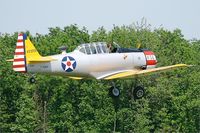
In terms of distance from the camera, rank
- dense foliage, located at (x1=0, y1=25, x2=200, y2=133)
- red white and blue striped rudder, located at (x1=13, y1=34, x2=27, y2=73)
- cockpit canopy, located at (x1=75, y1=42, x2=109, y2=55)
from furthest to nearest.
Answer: dense foliage, located at (x1=0, y1=25, x2=200, y2=133) < cockpit canopy, located at (x1=75, y1=42, x2=109, y2=55) < red white and blue striped rudder, located at (x1=13, y1=34, x2=27, y2=73)

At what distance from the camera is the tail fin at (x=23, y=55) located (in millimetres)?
43125

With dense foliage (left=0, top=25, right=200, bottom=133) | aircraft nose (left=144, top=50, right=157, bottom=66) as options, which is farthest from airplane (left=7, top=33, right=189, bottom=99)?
dense foliage (left=0, top=25, right=200, bottom=133)

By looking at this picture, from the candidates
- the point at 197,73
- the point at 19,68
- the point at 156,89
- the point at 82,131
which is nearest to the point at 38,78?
the point at 82,131

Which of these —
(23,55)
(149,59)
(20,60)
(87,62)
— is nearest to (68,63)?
(87,62)

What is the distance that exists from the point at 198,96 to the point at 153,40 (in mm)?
8581

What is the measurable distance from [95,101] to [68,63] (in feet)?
115

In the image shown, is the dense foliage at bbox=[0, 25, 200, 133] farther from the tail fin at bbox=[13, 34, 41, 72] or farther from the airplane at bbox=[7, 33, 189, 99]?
the tail fin at bbox=[13, 34, 41, 72]

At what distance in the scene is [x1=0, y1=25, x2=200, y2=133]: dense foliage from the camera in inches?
3066

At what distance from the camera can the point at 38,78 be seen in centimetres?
8000

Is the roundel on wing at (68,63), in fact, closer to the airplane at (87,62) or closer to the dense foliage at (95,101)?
the airplane at (87,62)

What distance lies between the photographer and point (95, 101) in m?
78.8

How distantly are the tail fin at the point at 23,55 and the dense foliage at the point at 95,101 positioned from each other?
108ft

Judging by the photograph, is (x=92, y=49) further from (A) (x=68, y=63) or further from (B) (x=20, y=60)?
(B) (x=20, y=60)

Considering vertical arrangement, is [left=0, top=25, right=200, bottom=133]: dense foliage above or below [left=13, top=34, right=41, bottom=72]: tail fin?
below
